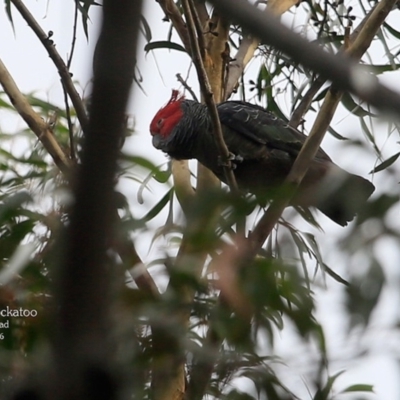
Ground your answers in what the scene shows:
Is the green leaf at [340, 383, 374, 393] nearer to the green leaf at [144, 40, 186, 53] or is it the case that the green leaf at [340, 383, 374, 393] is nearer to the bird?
the bird

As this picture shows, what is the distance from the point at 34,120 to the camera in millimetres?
1999

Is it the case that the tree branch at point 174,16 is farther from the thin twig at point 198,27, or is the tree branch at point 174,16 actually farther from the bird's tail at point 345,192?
the bird's tail at point 345,192

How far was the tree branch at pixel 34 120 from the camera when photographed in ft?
6.12

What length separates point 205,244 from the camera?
1.06 metres

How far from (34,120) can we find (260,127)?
4.02 feet

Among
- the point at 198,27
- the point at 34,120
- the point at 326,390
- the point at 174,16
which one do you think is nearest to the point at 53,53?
the point at 34,120

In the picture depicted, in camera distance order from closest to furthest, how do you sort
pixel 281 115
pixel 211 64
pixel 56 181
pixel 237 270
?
pixel 237 270 < pixel 56 181 < pixel 211 64 < pixel 281 115

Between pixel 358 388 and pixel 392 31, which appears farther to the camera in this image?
pixel 392 31

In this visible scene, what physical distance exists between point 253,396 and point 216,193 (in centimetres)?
32

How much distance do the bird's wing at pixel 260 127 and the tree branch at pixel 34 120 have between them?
1.05 m

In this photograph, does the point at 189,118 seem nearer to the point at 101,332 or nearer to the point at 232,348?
the point at 232,348

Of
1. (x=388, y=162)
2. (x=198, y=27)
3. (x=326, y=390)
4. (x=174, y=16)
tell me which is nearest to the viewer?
(x=326, y=390)

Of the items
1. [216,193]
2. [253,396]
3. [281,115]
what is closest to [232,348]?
[253,396]

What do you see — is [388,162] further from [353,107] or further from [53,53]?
[53,53]
